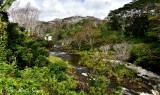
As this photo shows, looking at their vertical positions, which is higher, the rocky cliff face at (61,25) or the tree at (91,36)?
the rocky cliff face at (61,25)

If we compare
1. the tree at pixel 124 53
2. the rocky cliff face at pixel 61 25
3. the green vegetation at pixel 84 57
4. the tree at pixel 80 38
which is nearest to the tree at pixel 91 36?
the green vegetation at pixel 84 57

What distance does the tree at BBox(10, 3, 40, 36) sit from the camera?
87.6m

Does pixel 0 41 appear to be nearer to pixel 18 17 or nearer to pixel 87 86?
pixel 87 86

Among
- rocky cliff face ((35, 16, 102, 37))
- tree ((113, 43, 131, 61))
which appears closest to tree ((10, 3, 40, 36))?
rocky cliff face ((35, 16, 102, 37))

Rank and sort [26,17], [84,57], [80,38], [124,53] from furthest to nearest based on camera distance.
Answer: [26,17] < [80,38] < [124,53] < [84,57]

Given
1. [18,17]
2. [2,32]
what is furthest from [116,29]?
[2,32]

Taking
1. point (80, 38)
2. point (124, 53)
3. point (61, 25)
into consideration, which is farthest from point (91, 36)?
point (61, 25)

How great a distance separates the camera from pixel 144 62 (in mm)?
44219

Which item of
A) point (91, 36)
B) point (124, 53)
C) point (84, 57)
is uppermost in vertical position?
point (91, 36)

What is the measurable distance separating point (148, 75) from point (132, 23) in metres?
32.4

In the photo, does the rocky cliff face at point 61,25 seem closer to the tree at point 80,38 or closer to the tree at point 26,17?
the tree at point 26,17

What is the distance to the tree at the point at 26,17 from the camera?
8756 centimetres

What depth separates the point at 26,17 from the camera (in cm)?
9200

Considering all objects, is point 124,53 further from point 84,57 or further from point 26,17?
point 26,17
